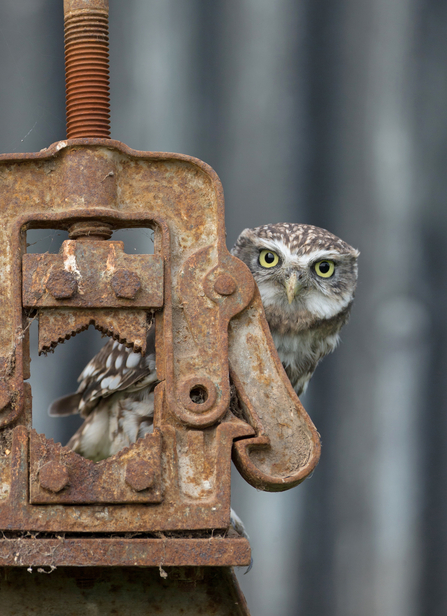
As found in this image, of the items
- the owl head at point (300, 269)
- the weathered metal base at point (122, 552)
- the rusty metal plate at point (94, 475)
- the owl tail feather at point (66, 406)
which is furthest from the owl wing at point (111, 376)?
the weathered metal base at point (122, 552)

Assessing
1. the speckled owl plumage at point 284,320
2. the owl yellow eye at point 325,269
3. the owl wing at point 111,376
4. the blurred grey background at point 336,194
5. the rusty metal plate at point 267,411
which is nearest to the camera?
the rusty metal plate at point 267,411

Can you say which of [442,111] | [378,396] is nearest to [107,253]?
[378,396]

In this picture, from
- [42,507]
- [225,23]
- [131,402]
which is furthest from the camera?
[225,23]

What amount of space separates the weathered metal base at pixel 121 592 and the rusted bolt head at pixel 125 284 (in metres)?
0.58

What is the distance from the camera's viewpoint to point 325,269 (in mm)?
2236

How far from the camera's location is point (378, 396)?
3.16 m

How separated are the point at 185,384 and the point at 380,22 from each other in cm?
240

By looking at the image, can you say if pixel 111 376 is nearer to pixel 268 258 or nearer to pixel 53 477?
pixel 268 258

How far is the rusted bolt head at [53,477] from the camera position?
1.21 m

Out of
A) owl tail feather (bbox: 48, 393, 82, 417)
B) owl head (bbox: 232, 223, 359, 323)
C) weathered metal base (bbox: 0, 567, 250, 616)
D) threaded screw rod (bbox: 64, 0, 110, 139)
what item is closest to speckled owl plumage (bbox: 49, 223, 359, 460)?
owl head (bbox: 232, 223, 359, 323)

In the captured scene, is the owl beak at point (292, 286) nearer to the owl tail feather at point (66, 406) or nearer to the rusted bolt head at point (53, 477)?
the owl tail feather at point (66, 406)

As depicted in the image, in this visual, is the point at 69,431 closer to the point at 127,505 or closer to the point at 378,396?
the point at 378,396

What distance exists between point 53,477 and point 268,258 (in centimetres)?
119

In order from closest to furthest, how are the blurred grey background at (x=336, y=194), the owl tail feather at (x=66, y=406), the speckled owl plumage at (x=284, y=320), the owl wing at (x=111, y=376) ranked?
the owl wing at (x=111, y=376) → the speckled owl plumage at (x=284, y=320) → the owl tail feather at (x=66, y=406) → the blurred grey background at (x=336, y=194)
